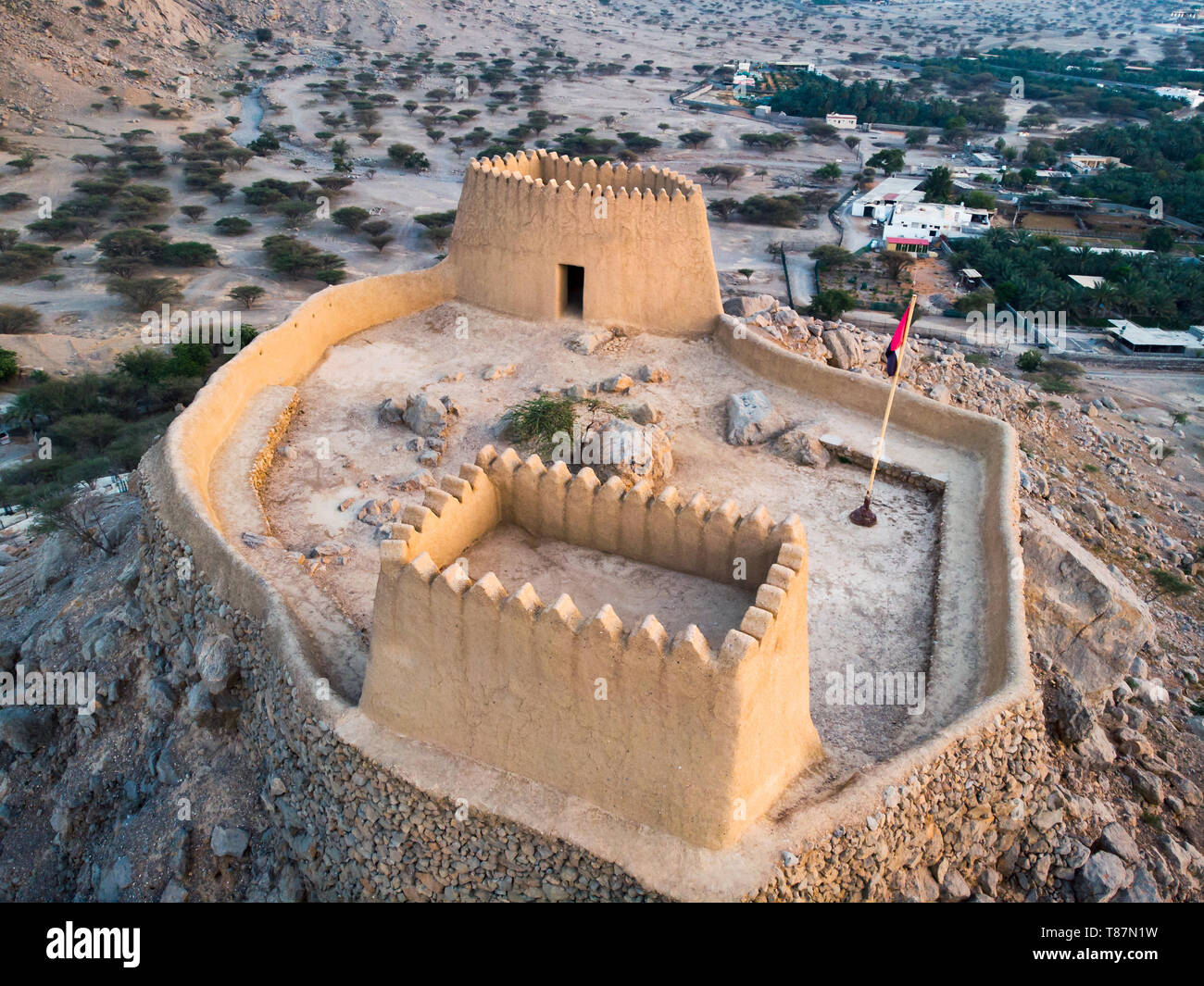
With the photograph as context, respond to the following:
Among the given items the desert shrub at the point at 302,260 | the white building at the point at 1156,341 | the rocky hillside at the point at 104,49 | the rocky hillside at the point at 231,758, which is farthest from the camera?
the rocky hillside at the point at 104,49

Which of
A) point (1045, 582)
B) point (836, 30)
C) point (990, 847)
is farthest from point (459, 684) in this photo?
point (836, 30)

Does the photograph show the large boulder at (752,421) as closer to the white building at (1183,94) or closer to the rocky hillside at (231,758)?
the rocky hillside at (231,758)

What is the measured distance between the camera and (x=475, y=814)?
779cm

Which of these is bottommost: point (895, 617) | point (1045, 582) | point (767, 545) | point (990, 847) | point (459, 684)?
point (990, 847)

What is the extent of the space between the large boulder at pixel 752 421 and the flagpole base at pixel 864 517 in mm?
2211

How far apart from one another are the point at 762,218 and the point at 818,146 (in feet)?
66.4

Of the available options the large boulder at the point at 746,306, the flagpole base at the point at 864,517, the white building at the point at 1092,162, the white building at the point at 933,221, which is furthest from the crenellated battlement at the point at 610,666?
the white building at the point at 1092,162

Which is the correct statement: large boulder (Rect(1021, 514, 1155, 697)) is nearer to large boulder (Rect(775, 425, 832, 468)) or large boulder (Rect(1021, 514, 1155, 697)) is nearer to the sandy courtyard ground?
the sandy courtyard ground

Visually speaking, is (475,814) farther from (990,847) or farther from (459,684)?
(990,847)

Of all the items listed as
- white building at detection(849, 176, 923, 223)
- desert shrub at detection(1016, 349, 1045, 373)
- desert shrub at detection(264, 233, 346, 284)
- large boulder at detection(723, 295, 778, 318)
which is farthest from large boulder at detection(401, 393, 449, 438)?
white building at detection(849, 176, 923, 223)

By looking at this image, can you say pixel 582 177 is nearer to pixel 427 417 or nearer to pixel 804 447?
pixel 427 417

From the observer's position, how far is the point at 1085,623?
1202 cm

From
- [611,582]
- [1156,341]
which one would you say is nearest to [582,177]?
[611,582]

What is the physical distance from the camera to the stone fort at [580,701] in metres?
7.09
